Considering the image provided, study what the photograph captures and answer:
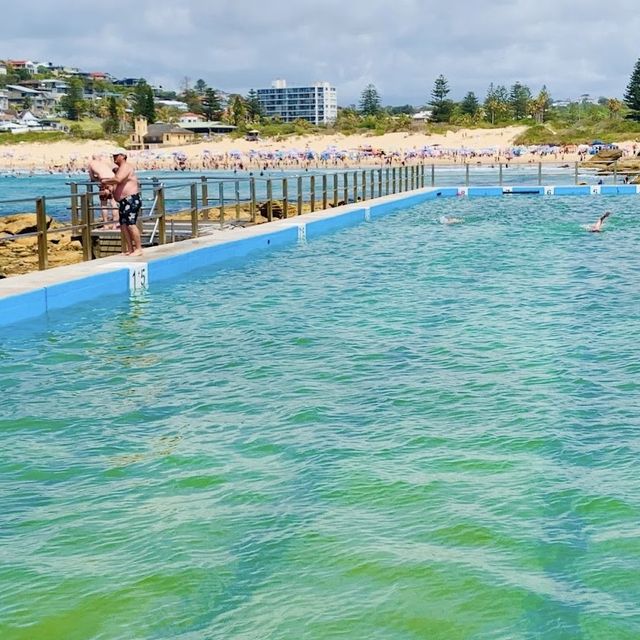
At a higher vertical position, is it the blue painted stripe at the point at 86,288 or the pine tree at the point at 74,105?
the pine tree at the point at 74,105

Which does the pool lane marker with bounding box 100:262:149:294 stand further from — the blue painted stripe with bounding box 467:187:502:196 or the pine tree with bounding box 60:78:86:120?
the pine tree with bounding box 60:78:86:120

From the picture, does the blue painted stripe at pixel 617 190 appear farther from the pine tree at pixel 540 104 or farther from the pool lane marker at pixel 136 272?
the pine tree at pixel 540 104

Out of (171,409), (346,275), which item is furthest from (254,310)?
(171,409)

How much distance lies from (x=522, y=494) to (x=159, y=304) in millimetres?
6643

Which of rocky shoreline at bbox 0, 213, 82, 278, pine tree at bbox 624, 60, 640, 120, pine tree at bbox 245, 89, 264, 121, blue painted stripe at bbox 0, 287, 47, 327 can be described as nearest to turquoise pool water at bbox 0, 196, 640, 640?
blue painted stripe at bbox 0, 287, 47, 327

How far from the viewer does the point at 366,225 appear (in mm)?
21203

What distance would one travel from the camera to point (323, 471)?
552 centimetres

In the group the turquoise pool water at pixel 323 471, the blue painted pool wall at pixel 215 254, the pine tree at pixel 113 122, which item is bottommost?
the turquoise pool water at pixel 323 471

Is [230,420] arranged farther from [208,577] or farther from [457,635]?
[457,635]

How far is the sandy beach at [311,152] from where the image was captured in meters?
81.5

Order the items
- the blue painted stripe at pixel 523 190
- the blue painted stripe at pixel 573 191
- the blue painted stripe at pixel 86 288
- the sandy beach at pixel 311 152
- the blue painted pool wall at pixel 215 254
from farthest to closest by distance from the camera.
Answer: the sandy beach at pixel 311 152 < the blue painted stripe at pixel 523 190 < the blue painted stripe at pixel 573 191 < the blue painted pool wall at pixel 215 254 < the blue painted stripe at pixel 86 288

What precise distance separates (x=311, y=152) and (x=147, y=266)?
7472cm

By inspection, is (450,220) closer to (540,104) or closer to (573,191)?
(573,191)

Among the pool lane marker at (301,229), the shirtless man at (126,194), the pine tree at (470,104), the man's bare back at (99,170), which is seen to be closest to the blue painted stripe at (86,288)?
the shirtless man at (126,194)
